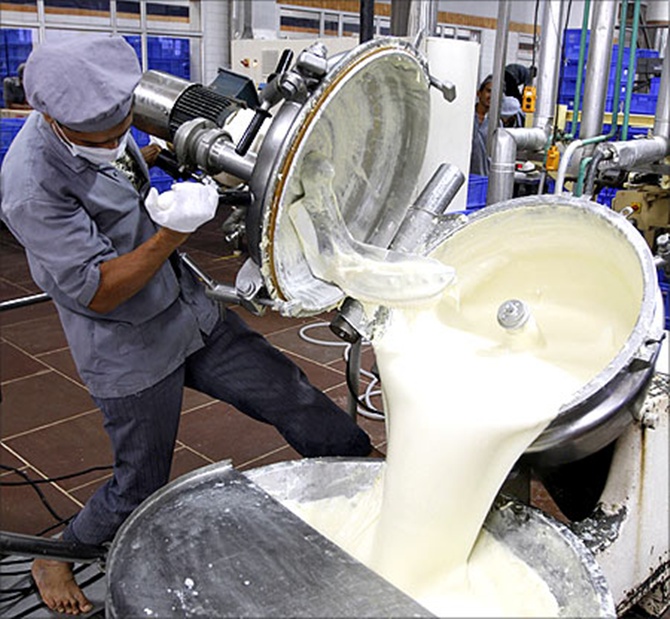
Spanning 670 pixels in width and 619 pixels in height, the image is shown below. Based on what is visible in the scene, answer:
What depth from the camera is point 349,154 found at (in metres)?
1.20

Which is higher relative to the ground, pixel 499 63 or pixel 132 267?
pixel 499 63

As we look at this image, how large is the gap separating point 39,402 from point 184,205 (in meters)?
1.65

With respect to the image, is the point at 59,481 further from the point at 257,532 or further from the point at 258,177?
the point at 258,177

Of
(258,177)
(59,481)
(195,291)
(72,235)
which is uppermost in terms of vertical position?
Answer: (258,177)

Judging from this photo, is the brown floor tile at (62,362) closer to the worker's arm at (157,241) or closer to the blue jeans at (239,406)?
the blue jeans at (239,406)

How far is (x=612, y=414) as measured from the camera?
0.93m

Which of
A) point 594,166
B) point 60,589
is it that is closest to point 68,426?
point 60,589

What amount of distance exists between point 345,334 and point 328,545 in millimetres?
321

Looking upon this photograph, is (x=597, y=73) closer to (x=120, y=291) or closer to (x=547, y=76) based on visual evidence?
(x=547, y=76)

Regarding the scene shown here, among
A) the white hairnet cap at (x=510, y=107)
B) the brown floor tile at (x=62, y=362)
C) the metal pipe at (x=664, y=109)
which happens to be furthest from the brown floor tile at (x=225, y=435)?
the white hairnet cap at (x=510, y=107)

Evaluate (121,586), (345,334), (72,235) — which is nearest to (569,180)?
(345,334)

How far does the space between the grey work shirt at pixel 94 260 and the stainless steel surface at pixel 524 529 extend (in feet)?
1.14

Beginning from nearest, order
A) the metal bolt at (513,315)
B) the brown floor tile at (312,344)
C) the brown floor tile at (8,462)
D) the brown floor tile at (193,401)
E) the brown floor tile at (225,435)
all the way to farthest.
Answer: the metal bolt at (513,315) → the brown floor tile at (8,462) → the brown floor tile at (225,435) → the brown floor tile at (193,401) → the brown floor tile at (312,344)

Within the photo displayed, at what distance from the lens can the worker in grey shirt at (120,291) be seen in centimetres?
116
